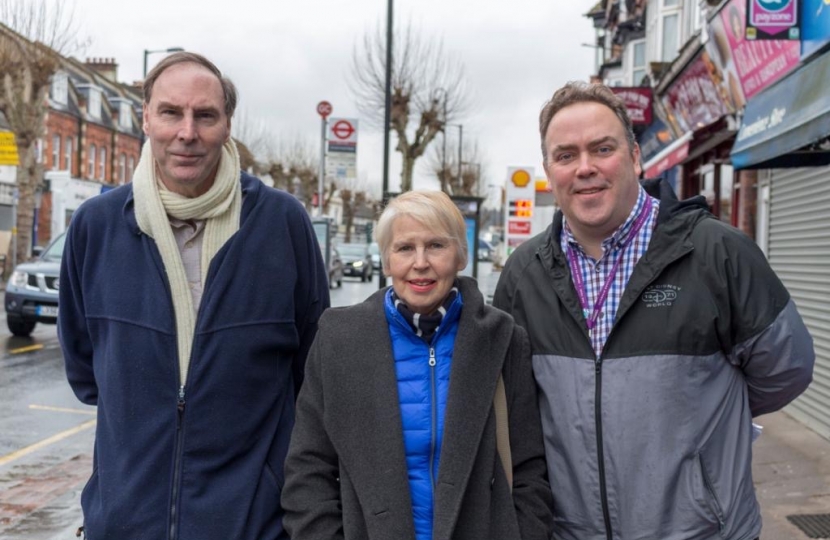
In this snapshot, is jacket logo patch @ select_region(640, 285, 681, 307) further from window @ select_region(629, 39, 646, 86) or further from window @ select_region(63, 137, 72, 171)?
window @ select_region(63, 137, 72, 171)

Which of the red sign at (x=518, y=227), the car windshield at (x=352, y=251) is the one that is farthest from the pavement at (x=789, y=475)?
the car windshield at (x=352, y=251)

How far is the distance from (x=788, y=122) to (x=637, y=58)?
70.2 feet

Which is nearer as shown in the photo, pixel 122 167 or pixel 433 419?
pixel 433 419

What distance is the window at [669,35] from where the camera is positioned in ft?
65.6

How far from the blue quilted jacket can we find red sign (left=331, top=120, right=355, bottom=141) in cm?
1641

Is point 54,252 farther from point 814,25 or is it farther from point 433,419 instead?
point 433,419

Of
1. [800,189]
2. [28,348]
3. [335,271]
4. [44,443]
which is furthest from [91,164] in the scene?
[800,189]

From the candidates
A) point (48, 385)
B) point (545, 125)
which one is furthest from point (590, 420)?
point (48, 385)

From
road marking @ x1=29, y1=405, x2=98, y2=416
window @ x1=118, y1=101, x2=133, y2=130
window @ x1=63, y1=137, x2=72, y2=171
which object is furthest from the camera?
window @ x1=118, y1=101, x2=133, y2=130

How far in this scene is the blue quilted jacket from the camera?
2461 mm

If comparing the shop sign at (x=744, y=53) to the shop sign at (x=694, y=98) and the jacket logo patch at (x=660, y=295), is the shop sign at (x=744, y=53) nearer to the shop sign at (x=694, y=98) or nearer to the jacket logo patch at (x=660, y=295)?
the shop sign at (x=694, y=98)

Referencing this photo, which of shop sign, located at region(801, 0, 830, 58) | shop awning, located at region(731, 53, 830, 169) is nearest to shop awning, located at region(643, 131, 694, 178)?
shop sign, located at region(801, 0, 830, 58)

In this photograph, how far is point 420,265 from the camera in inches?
101

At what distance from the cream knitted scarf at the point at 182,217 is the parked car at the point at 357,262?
34.8 meters
